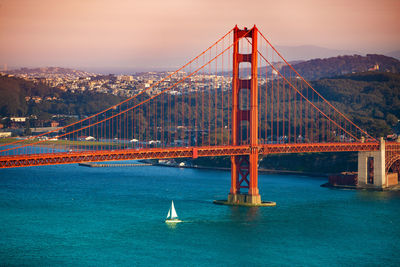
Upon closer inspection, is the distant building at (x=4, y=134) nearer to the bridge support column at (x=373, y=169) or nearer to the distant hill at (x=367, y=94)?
the distant hill at (x=367, y=94)

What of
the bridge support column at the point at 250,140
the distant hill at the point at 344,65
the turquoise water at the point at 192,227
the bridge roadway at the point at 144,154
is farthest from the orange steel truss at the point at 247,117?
the distant hill at the point at 344,65

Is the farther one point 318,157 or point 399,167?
point 318,157

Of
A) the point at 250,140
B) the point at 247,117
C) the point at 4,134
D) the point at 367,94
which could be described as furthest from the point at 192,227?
the point at 367,94

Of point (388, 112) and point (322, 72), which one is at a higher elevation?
point (322, 72)

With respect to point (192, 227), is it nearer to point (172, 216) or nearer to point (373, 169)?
point (172, 216)

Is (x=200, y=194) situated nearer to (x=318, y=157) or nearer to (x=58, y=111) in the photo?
(x=318, y=157)

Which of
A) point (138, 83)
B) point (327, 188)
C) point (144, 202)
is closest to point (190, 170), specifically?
point (327, 188)

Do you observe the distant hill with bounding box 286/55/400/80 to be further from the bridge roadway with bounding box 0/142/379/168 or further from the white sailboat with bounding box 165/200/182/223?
the white sailboat with bounding box 165/200/182/223
